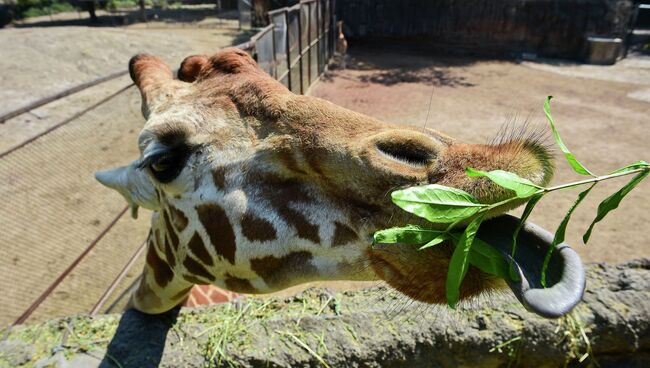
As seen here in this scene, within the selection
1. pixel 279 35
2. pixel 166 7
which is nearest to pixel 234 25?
pixel 166 7

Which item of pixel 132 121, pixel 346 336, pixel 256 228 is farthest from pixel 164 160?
pixel 132 121

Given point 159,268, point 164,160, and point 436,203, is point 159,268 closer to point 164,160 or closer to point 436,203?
point 164,160

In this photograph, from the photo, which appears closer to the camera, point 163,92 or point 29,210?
point 163,92

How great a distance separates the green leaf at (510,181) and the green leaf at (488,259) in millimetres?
175

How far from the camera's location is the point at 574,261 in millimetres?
1130

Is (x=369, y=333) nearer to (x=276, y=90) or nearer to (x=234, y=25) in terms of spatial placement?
(x=276, y=90)

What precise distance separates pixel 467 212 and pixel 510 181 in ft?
0.43

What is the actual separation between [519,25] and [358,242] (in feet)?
73.9

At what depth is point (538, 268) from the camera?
1.17m

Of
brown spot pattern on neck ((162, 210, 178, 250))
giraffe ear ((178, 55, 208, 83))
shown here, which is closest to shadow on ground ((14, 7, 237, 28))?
giraffe ear ((178, 55, 208, 83))

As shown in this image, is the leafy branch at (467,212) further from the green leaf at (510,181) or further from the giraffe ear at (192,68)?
the giraffe ear at (192,68)

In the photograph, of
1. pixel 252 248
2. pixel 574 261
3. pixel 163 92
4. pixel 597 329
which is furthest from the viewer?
pixel 597 329

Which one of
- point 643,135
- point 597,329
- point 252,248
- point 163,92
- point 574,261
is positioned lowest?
point 643,135

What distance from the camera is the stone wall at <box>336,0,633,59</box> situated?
19.5 metres
